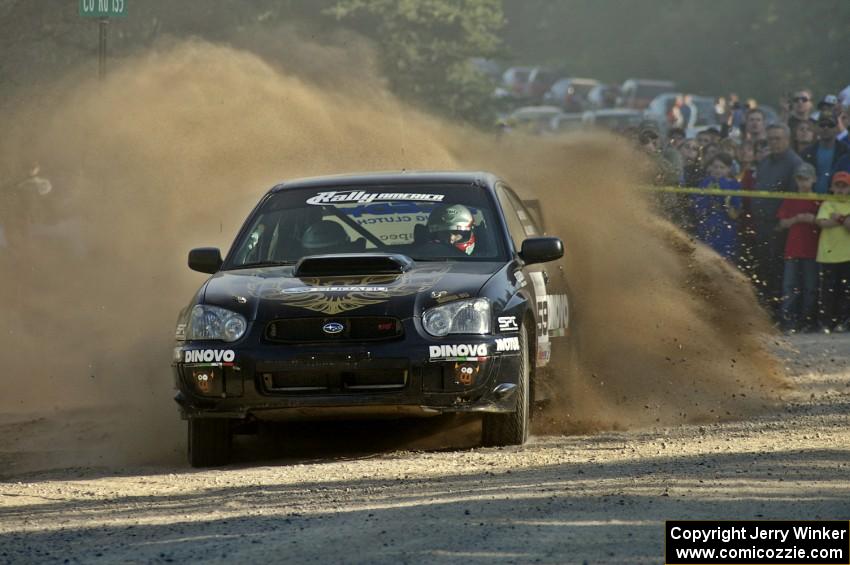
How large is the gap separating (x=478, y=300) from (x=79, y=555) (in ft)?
9.52

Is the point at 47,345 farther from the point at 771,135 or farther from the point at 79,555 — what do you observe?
the point at 79,555

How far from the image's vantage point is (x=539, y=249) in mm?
8820

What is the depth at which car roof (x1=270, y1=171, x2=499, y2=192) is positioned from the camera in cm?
947

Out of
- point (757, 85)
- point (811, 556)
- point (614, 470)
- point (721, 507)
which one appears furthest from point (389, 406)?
point (757, 85)

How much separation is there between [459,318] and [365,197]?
1.51 meters

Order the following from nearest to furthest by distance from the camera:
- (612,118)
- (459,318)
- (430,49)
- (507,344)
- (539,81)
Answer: (459,318)
(507,344)
(612,118)
(430,49)
(539,81)

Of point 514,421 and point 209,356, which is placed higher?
point 209,356

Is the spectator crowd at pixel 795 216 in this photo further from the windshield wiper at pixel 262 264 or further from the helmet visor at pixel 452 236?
the windshield wiper at pixel 262 264

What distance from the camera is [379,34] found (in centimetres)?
3328

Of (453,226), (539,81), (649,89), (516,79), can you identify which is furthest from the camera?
(516,79)

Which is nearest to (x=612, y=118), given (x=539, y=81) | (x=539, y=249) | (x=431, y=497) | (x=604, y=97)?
(x=604, y=97)

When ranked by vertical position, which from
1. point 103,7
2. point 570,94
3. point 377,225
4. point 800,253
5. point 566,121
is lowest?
point 800,253

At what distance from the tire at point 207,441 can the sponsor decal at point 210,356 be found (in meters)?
0.33

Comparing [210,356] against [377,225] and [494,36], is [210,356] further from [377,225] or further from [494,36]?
[494,36]
